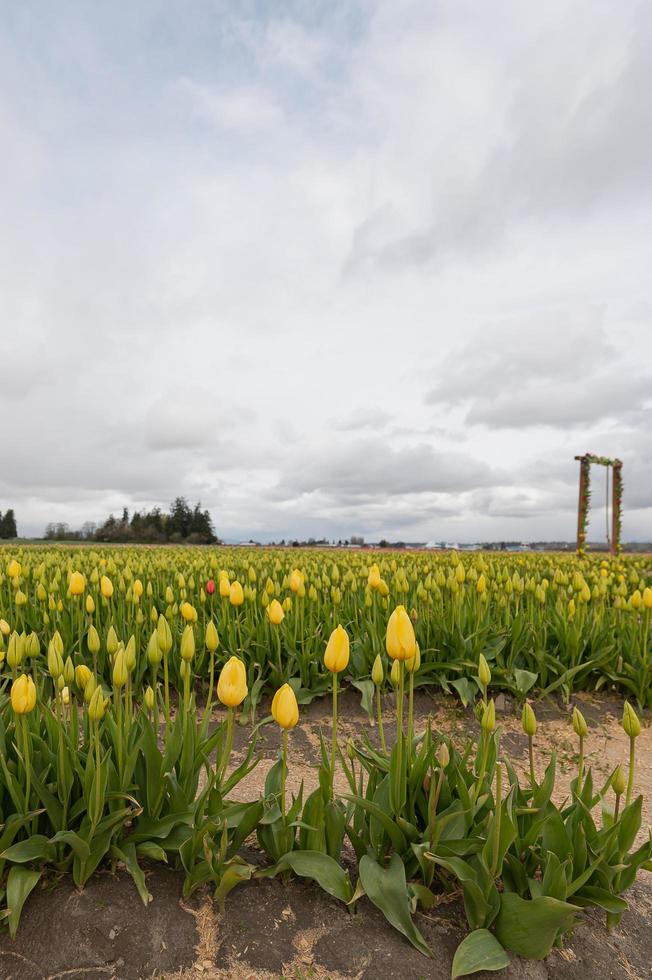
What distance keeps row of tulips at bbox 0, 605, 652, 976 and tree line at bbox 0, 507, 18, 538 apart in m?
76.6

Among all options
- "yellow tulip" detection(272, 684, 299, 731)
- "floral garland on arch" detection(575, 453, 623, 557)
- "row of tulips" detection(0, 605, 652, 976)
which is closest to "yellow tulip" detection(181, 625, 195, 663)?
"row of tulips" detection(0, 605, 652, 976)

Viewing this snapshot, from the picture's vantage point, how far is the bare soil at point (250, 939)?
1.83 meters

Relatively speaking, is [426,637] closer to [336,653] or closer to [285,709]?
[336,653]

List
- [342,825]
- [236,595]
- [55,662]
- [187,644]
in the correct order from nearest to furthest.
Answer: [342,825], [55,662], [187,644], [236,595]

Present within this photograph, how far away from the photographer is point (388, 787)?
2301 mm

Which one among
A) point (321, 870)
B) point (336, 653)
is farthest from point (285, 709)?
point (321, 870)

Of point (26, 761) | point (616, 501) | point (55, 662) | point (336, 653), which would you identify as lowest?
point (26, 761)

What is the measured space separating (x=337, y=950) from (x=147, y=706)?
3.77 ft

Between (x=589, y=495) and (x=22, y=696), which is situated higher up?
(x=589, y=495)

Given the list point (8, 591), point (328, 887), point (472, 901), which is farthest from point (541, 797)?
point (8, 591)

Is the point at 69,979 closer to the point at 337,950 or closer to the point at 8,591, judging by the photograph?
the point at 337,950

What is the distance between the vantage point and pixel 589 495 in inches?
758

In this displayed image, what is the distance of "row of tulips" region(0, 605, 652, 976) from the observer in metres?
1.96

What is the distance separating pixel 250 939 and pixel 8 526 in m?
78.7
